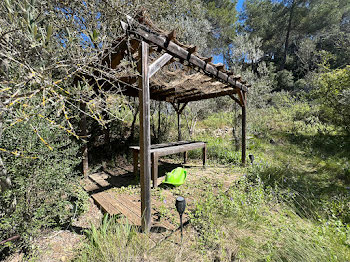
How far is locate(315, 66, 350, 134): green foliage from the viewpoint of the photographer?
5810 millimetres

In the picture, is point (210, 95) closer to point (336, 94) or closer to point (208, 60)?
point (208, 60)

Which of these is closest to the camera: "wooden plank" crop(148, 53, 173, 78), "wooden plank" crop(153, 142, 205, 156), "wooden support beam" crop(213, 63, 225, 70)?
"wooden plank" crop(148, 53, 173, 78)

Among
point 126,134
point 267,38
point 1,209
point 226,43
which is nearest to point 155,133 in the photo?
point 126,134

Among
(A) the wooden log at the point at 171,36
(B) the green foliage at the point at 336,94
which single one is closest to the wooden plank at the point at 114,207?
(A) the wooden log at the point at 171,36

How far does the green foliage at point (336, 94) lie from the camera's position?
229 inches

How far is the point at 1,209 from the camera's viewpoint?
1690mm

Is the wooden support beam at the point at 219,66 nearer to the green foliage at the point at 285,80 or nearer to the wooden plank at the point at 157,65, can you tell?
the wooden plank at the point at 157,65

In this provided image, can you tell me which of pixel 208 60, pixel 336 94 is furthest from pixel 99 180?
pixel 336 94

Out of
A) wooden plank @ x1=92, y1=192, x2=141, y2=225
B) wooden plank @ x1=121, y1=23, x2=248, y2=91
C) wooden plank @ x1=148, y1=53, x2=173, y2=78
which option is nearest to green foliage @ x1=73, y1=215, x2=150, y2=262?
wooden plank @ x1=92, y1=192, x2=141, y2=225

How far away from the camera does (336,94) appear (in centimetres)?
585

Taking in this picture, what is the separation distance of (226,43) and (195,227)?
49.2 feet

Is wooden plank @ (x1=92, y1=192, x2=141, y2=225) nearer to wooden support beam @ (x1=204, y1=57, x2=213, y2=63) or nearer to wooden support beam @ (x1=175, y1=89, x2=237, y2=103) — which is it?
wooden support beam @ (x1=204, y1=57, x2=213, y2=63)

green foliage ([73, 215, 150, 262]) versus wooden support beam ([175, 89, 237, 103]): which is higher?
wooden support beam ([175, 89, 237, 103])

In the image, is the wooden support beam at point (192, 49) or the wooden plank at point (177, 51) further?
the wooden support beam at point (192, 49)
